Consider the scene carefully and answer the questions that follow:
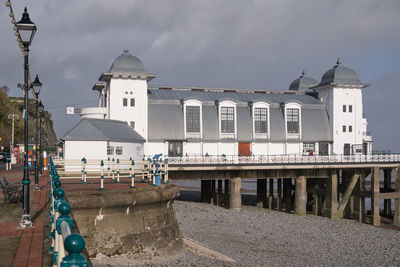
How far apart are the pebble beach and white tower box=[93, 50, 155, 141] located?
9510 mm

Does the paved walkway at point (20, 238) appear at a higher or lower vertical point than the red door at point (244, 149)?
lower

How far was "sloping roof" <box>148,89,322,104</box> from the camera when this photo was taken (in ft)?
137

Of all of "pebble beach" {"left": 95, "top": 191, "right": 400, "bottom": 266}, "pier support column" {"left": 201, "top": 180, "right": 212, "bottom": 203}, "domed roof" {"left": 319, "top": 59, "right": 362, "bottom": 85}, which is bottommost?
"pebble beach" {"left": 95, "top": 191, "right": 400, "bottom": 266}

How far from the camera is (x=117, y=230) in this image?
13.8 metres

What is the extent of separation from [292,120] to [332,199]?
10.8m

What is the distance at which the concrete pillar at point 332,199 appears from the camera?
34.0 m

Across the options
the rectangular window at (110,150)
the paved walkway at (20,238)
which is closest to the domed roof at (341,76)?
→ the rectangular window at (110,150)

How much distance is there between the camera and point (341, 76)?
147ft

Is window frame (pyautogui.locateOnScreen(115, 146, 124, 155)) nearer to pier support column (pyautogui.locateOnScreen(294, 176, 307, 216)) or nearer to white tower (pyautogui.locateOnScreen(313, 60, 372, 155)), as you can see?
pier support column (pyautogui.locateOnScreen(294, 176, 307, 216))

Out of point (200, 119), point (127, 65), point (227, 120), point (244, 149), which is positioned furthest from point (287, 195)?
point (127, 65)

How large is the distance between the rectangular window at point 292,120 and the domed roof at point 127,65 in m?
14.4

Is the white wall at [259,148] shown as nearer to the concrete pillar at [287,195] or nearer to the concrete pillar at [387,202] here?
the concrete pillar at [287,195]

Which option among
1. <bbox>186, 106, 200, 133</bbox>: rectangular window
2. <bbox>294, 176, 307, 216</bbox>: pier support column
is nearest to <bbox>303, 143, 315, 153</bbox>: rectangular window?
<bbox>294, 176, 307, 216</bbox>: pier support column

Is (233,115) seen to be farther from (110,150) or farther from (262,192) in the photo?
(110,150)
